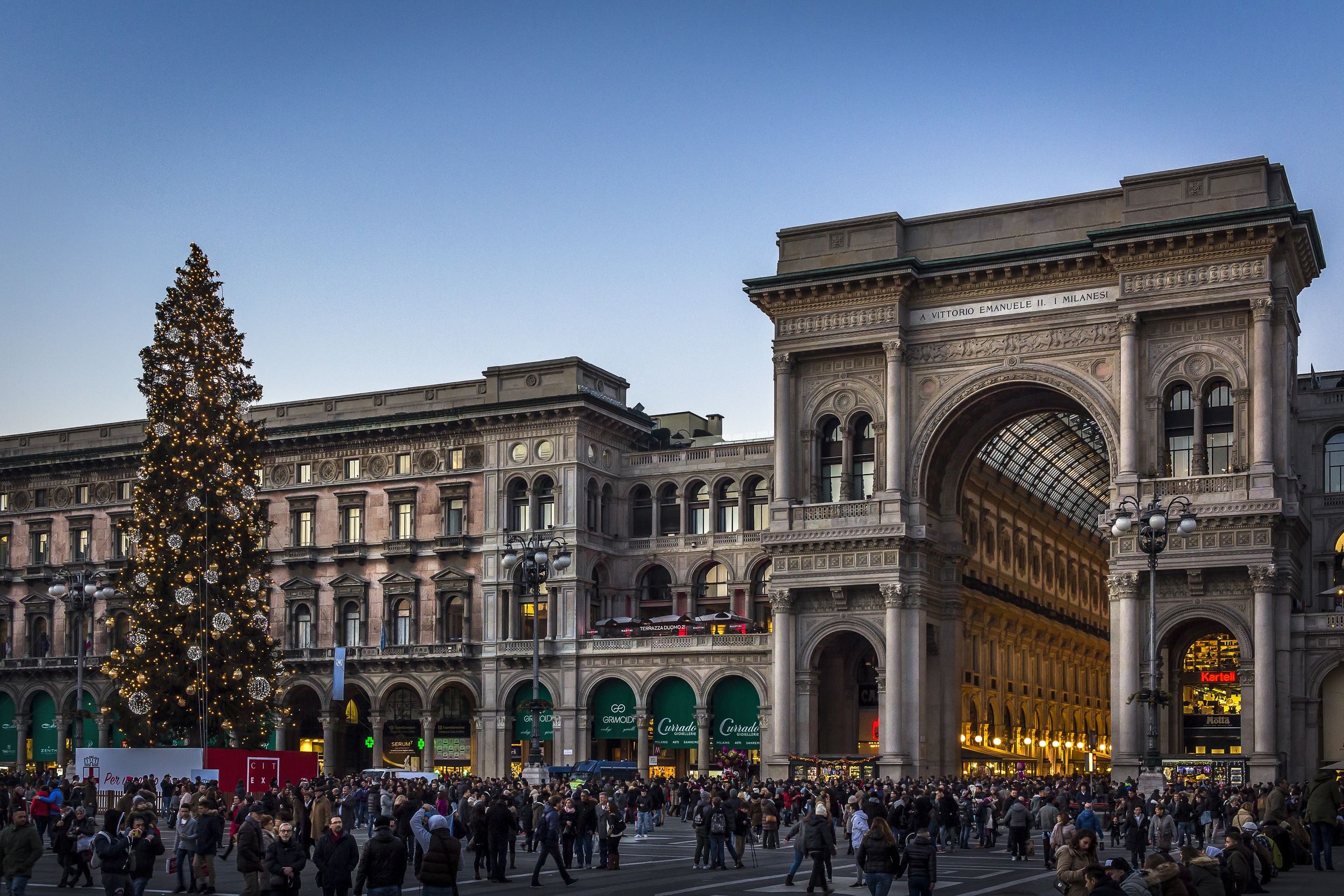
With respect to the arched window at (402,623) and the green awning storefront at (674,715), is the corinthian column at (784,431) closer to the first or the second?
the green awning storefront at (674,715)

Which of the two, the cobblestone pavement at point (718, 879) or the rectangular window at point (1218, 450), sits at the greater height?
the rectangular window at point (1218, 450)

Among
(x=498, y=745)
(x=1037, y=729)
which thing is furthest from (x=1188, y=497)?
(x=498, y=745)

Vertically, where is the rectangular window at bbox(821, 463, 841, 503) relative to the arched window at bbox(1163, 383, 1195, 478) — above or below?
below

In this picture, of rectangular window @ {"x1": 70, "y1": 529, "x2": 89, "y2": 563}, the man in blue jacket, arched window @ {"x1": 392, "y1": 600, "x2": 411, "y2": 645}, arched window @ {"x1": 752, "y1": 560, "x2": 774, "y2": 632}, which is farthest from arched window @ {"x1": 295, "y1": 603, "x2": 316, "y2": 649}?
the man in blue jacket

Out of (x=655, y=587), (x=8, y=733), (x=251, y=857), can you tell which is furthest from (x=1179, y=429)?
(x=8, y=733)

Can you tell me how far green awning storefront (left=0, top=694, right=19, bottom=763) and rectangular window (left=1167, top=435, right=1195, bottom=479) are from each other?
65058 millimetres

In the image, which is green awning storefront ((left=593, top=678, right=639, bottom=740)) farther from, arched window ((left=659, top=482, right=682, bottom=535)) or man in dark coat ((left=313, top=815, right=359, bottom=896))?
man in dark coat ((left=313, top=815, right=359, bottom=896))

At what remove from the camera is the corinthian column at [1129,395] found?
60.1 meters

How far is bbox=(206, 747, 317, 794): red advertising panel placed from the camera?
47625 millimetres

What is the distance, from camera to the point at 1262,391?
190ft

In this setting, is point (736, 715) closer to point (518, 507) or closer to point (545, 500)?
point (545, 500)

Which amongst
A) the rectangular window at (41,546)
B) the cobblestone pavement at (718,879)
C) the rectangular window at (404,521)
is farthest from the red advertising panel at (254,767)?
the rectangular window at (41,546)

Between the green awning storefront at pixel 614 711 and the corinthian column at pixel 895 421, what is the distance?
19010mm

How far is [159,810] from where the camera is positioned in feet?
156
